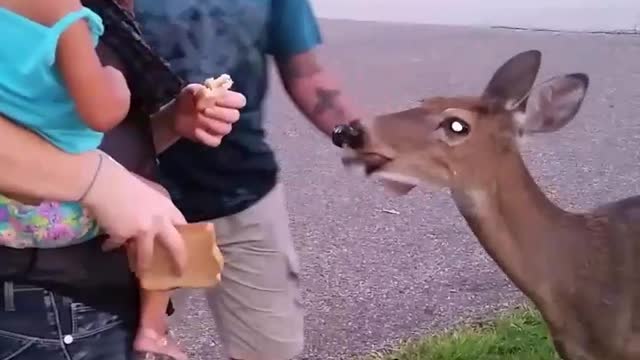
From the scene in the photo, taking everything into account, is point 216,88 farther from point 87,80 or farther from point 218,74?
point 218,74

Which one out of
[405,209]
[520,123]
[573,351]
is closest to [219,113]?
[520,123]

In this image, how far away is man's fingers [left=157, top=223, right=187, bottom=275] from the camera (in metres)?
1.78

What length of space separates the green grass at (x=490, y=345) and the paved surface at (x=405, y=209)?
189 millimetres

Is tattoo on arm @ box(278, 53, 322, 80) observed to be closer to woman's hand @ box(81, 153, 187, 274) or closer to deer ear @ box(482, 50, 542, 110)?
deer ear @ box(482, 50, 542, 110)

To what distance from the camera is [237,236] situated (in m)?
2.85

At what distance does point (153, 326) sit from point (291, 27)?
3.35 feet

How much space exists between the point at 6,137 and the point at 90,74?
0.14 metres

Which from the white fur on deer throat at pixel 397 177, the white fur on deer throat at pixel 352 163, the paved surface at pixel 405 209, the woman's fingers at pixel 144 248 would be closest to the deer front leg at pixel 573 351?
the white fur on deer throat at pixel 397 177

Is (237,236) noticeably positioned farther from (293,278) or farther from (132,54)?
(132,54)

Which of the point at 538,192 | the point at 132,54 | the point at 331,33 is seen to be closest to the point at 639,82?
the point at 331,33

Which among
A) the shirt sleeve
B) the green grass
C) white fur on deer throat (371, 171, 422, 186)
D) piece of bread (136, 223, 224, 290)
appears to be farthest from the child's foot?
the green grass

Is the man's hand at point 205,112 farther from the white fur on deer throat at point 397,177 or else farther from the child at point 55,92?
the white fur on deer throat at point 397,177

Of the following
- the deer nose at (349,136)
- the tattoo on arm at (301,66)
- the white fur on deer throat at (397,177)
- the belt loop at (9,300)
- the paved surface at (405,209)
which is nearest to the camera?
the belt loop at (9,300)

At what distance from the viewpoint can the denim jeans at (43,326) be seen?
1.89 metres
